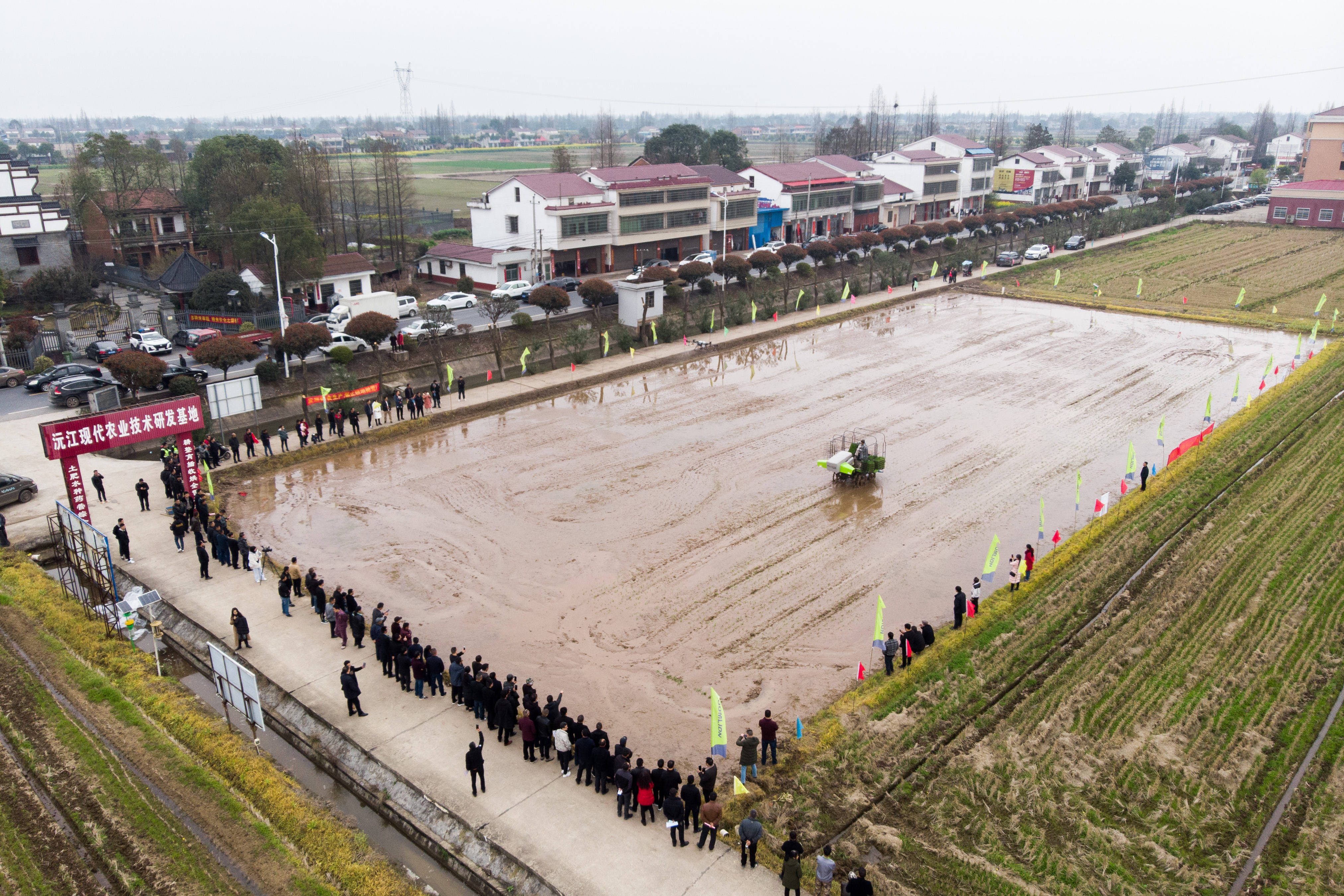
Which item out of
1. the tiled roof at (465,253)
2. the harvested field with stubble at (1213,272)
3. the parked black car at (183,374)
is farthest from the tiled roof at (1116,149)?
the parked black car at (183,374)

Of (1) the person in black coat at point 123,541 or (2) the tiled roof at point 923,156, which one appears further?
(2) the tiled roof at point 923,156

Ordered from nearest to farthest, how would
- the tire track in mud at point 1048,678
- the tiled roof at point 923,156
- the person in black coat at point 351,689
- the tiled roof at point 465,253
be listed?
the tire track in mud at point 1048,678 → the person in black coat at point 351,689 → the tiled roof at point 465,253 → the tiled roof at point 923,156

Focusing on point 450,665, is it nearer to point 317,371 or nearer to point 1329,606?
point 1329,606

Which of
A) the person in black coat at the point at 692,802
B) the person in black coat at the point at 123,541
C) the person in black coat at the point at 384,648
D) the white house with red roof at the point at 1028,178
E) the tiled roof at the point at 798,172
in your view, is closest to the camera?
the person in black coat at the point at 692,802

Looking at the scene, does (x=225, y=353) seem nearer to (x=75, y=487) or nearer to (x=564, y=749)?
(x=75, y=487)

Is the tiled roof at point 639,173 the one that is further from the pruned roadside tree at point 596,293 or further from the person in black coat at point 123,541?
the person in black coat at point 123,541

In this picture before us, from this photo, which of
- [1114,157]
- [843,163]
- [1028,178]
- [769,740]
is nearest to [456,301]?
[769,740]

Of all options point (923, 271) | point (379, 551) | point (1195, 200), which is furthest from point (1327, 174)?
point (379, 551)
